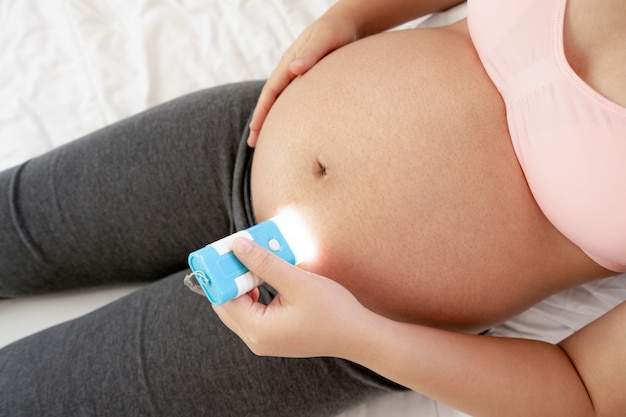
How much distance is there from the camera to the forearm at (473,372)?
0.64m

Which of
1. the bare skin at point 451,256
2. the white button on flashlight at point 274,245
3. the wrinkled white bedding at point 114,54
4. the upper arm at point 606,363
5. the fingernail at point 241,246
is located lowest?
the upper arm at point 606,363

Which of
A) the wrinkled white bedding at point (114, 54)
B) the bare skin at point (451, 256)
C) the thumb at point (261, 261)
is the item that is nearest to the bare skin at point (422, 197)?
the bare skin at point (451, 256)

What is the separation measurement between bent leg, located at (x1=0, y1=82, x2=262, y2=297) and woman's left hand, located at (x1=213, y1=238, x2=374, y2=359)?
0.27 meters

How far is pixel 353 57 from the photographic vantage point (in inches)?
30.9

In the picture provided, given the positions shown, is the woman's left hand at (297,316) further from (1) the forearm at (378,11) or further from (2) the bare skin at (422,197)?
(1) the forearm at (378,11)

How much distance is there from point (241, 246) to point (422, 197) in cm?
26

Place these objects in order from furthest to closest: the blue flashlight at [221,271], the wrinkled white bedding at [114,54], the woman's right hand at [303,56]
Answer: the wrinkled white bedding at [114,54]
the woman's right hand at [303,56]
the blue flashlight at [221,271]

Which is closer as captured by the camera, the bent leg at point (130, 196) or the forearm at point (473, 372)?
the forearm at point (473, 372)

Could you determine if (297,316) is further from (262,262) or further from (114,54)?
(114,54)

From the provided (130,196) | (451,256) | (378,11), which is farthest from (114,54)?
(451,256)

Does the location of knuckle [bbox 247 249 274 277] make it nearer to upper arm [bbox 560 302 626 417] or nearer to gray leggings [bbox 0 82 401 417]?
gray leggings [bbox 0 82 401 417]

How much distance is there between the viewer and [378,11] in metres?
0.91

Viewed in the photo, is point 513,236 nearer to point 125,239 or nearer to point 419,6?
point 419,6

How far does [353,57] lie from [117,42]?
2.11ft
